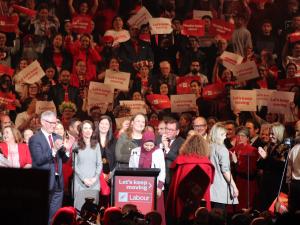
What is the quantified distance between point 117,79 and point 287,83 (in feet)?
11.5

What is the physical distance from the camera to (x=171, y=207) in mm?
8133

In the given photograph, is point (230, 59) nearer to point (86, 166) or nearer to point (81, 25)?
point (81, 25)

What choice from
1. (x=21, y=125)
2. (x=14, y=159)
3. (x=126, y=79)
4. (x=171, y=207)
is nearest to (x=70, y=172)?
(x=14, y=159)

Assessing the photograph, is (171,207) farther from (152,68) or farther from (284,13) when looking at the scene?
(284,13)

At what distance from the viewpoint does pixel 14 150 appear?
852 cm

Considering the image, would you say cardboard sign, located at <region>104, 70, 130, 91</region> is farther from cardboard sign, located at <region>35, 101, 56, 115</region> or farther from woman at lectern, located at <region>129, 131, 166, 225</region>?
woman at lectern, located at <region>129, 131, 166, 225</region>

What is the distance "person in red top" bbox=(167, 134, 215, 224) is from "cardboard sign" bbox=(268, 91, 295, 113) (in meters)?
5.29

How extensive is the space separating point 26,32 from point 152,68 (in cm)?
280

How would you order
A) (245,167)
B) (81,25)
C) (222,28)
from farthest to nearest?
(222,28) < (81,25) < (245,167)

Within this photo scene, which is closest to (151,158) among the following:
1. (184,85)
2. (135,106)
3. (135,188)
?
(135,188)

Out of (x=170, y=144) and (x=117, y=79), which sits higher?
(x=117, y=79)

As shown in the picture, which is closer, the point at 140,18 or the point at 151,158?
the point at 151,158

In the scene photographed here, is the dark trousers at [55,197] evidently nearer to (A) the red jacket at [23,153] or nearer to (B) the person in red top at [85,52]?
(A) the red jacket at [23,153]

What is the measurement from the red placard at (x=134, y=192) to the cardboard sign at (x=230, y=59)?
6490mm
